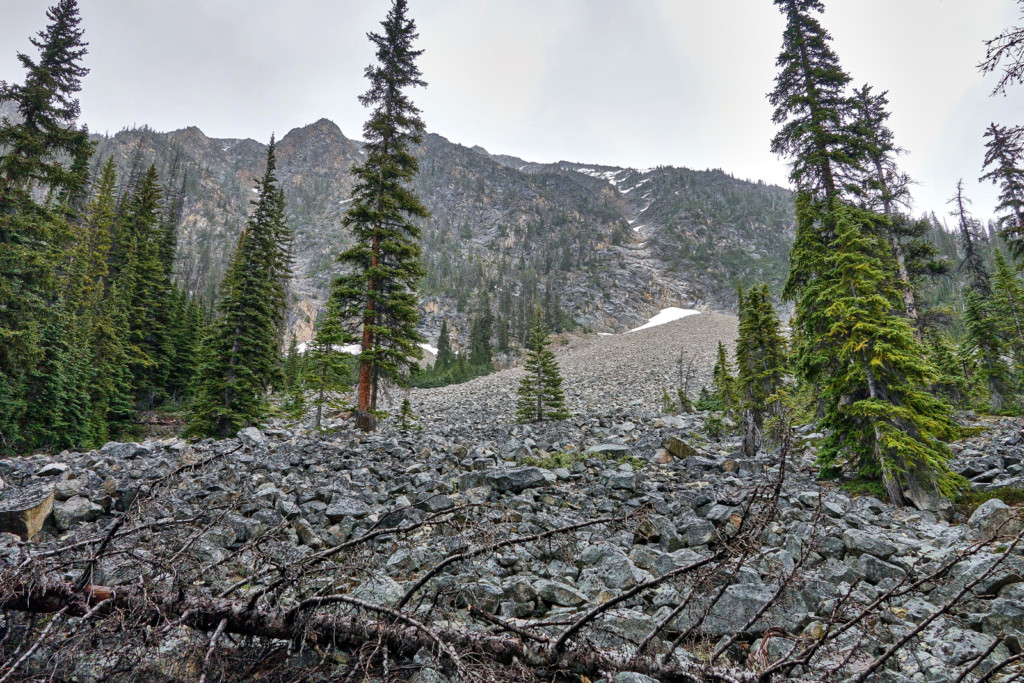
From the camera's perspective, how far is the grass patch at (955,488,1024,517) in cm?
676

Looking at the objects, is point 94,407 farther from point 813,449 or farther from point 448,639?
point 813,449

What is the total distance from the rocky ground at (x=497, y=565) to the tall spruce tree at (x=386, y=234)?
320 cm

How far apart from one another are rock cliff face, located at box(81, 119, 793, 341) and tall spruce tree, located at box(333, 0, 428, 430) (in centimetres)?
6861

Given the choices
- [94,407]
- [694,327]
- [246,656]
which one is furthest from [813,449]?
[694,327]

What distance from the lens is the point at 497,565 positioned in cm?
469

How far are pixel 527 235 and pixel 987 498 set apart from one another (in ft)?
484

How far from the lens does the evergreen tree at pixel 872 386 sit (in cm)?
758

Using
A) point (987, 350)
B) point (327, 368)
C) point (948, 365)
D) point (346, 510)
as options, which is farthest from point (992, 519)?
point (987, 350)

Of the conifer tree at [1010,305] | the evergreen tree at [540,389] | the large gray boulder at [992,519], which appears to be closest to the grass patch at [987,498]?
the large gray boulder at [992,519]

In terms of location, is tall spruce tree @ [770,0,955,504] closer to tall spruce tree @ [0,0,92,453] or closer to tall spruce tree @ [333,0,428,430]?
tall spruce tree @ [333,0,428,430]

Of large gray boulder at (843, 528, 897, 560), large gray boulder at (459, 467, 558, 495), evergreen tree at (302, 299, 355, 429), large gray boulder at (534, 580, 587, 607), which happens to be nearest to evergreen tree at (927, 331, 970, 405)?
large gray boulder at (843, 528, 897, 560)

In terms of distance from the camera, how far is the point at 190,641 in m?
2.32

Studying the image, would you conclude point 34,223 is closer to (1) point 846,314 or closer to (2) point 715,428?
(1) point 846,314

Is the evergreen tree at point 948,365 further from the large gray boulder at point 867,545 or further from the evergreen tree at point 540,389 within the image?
the large gray boulder at point 867,545
